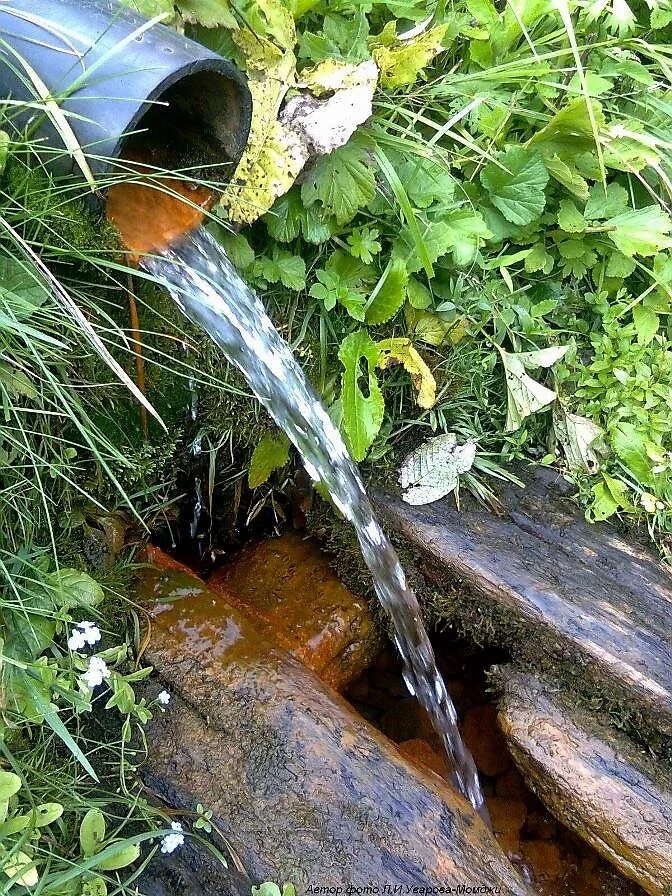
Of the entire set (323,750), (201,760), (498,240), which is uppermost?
(498,240)

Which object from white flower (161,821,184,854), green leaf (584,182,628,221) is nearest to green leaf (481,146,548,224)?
green leaf (584,182,628,221)

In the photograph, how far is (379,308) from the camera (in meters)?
2.11

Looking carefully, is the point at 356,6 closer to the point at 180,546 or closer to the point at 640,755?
the point at 180,546

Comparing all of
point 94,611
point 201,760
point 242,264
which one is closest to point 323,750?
point 201,760

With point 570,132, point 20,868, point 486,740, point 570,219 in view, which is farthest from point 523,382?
point 20,868

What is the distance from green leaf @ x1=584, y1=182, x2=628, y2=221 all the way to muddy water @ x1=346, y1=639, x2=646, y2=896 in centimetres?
160

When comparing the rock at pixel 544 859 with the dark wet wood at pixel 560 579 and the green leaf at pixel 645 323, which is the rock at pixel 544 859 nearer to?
the dark wet wood at pixel 560 579

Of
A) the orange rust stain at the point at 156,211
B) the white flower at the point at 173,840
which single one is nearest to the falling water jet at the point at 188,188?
the orange rust stain at the point at 156,211

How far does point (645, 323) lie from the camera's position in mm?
2389

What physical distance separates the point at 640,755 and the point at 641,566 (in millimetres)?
574

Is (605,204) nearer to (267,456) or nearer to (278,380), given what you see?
(278,380)

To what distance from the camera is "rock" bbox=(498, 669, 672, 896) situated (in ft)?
5.97

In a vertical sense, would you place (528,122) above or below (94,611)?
above

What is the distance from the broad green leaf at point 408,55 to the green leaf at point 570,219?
67 cm
